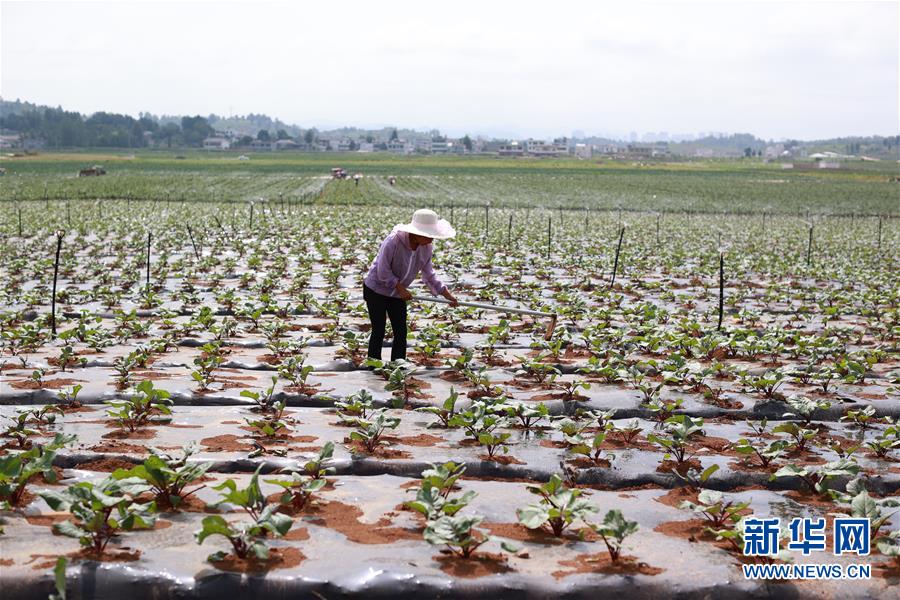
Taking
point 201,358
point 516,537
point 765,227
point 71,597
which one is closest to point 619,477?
point 516,537

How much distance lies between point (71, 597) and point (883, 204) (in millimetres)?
44226

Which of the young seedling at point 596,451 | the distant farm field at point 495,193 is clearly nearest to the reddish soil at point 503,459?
the young seedling at point 596,451

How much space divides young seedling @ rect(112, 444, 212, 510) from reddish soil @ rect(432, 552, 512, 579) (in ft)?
3.84

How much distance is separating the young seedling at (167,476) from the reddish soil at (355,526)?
0.56 metres

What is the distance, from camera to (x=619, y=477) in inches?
177

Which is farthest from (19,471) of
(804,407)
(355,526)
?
(804,407)

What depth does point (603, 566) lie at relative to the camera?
11.2 ft

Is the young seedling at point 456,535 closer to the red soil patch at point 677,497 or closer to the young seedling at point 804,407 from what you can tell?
the red soil patch at point 677,497

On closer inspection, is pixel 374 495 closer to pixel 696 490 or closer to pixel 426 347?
pixel 696 490

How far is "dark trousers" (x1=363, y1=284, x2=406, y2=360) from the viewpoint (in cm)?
672

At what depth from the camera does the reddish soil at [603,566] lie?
11.0 ft

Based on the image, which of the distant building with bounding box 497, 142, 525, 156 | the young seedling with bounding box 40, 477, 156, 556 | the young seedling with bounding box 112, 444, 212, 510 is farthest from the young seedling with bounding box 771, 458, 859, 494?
the distant building with bounding box 497, 142, 525, 156

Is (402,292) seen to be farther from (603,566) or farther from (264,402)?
(603,566)

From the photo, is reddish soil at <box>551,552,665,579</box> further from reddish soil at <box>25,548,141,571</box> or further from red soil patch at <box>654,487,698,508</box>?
reddish soil at <box>25,548,141,571</box>
